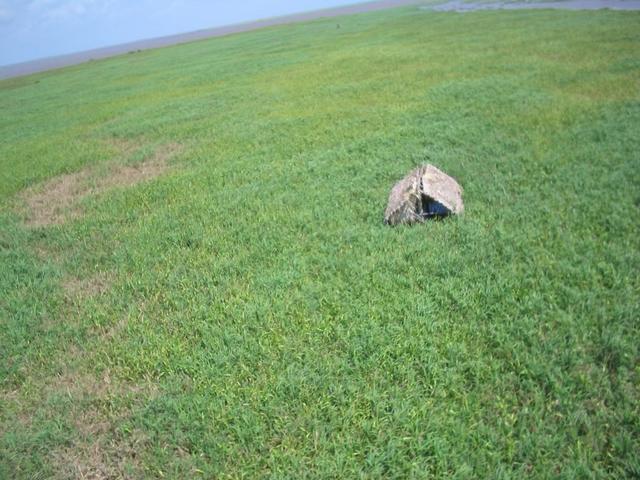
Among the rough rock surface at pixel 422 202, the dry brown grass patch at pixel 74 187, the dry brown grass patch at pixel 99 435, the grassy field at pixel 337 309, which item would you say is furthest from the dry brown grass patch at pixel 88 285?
the rough rock surface at pixel 422 202

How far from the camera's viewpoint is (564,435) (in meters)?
2.97

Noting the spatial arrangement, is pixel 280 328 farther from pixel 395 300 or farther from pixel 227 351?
pixel 395 300

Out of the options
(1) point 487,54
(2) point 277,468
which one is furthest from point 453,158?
(1) point 487,54

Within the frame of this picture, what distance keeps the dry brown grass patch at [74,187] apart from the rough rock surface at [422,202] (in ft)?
21.6

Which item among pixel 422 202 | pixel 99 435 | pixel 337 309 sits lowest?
pixel 99 435

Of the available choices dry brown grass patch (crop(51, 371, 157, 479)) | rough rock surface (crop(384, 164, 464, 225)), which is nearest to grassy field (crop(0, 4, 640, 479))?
dry brown grass patch (crop(51, 371, 157, 479))

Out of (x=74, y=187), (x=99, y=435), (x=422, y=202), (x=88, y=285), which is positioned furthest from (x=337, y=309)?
(x=74, y=187)

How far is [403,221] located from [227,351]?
10.7 ft

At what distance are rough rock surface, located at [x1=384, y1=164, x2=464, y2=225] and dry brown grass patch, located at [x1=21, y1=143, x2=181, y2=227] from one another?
658 centimetres

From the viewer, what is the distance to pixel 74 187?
390 inches

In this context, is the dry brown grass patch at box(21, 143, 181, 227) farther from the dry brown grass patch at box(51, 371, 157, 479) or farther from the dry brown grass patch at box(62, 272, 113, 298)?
the dry brown grass patch at box(51, 371, 157, 479)

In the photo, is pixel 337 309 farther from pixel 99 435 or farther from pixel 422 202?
pixel 99 435

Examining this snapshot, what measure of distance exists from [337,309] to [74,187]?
858 centimetres

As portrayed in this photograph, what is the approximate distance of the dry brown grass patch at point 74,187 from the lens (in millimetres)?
8492
